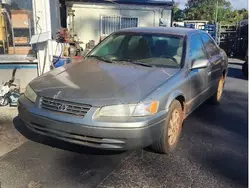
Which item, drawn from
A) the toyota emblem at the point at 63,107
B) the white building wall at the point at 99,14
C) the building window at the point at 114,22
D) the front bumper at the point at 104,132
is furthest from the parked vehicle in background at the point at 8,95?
the building window at the point at 114,22

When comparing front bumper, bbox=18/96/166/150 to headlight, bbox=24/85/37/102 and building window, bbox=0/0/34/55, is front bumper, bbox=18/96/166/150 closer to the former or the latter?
headlight, bbox=24/85/37/102

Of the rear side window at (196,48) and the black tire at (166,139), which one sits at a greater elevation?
the rear side window at (196,48)

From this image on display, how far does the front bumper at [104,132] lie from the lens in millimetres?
2896

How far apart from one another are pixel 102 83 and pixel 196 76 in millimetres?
1587

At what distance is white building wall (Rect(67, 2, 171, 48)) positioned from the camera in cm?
1400

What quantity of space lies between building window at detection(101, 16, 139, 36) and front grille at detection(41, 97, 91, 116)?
11.8m

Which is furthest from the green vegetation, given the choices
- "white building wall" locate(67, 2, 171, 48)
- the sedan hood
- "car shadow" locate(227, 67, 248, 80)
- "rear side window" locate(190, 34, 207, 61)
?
the sedan hood

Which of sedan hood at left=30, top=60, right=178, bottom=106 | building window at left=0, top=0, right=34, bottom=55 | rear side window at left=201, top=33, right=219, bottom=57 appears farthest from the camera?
building window at left=0, top=0, right=34, bottom=55

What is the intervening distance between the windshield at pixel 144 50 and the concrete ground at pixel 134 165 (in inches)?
47.0

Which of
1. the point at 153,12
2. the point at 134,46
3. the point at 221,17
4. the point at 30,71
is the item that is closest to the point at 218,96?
the point at 134,46

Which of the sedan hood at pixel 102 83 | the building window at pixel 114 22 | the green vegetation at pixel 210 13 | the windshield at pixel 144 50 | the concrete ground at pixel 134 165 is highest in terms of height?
the green vegetation at pixel 210 13

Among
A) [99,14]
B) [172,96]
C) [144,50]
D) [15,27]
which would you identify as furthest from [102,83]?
[99,14]

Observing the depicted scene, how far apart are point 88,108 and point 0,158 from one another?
1406 millimetres

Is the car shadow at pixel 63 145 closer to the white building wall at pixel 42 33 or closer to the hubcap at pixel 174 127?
the hubcap at pixel 174 127
